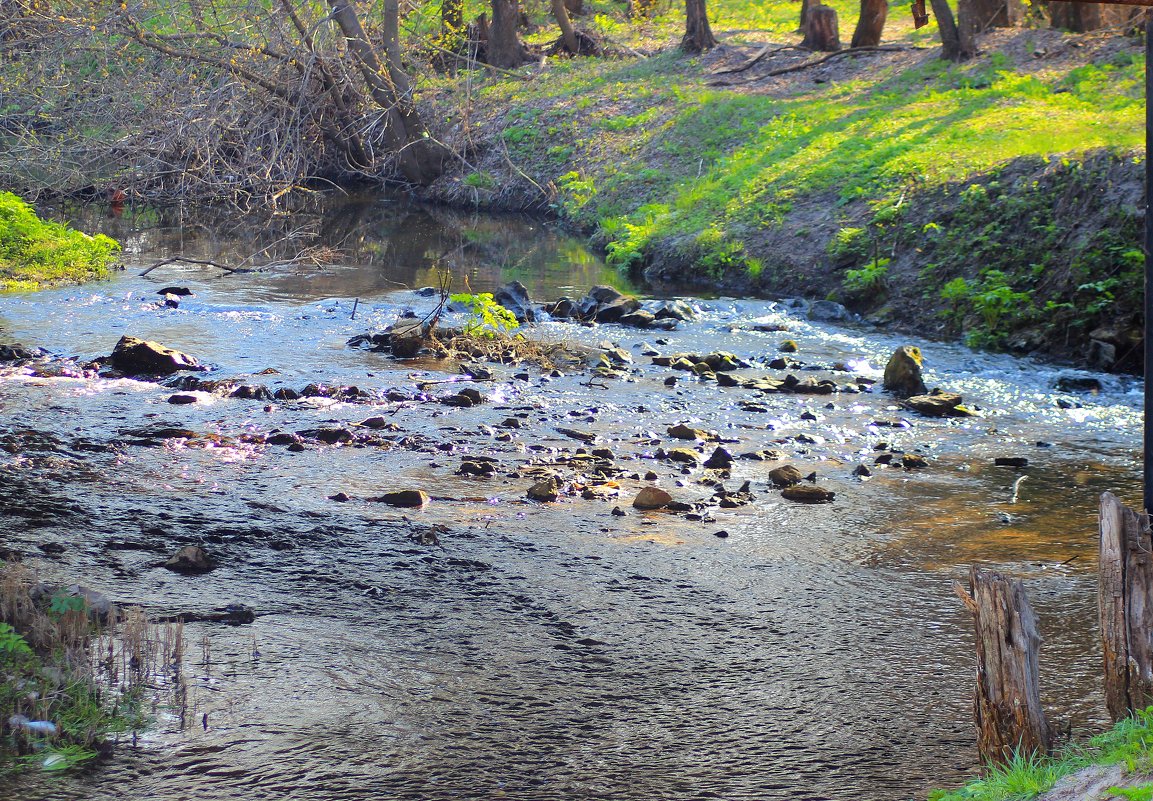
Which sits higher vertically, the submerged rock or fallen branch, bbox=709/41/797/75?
fallen branch, bbox=709/41/797/75

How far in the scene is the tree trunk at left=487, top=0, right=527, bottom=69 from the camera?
30.6 m

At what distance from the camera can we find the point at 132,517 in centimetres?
752

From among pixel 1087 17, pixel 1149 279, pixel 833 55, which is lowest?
pixel 1149 279

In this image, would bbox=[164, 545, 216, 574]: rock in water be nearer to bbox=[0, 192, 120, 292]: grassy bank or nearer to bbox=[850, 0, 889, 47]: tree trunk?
bbox=[0, 192, 120, 292]: grassy bank

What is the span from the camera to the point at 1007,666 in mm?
4363

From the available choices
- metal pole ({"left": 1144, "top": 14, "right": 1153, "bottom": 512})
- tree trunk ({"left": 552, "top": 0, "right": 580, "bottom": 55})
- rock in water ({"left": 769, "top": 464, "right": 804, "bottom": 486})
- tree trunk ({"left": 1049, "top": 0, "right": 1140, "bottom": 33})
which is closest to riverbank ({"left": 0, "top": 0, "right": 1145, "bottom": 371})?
tree trunk ({"left": 1049, "top": 0, "right": 1140, "bottom": 33})

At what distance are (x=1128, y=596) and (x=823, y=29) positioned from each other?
24.5m

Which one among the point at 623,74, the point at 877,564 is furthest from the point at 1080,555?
the point at 623,74

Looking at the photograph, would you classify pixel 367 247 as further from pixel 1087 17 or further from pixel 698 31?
pixel 1087 17

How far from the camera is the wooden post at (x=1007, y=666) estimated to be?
430cm

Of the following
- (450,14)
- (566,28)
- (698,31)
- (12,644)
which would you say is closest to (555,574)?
(12,644)

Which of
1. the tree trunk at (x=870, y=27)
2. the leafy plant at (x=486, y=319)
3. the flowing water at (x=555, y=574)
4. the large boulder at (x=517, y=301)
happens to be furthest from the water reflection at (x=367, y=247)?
the tree trunk at (x=870, y=27)

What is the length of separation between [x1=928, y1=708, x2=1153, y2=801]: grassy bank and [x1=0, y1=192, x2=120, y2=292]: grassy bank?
1449 centimetres

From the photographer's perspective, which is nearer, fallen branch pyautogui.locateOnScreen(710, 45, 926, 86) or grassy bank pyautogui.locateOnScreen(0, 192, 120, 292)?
grassy bank pyautogui.locateOnScreen(0, 192, 120, 292)
